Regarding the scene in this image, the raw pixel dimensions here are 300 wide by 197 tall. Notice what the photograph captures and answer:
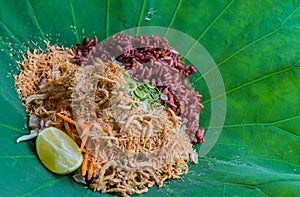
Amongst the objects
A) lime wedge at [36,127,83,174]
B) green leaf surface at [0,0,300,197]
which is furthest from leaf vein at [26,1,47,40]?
lime wedge at [36,127,83,174]

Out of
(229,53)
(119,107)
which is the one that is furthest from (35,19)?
(229,53)

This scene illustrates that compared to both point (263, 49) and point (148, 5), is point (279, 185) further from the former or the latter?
point (148, 5)

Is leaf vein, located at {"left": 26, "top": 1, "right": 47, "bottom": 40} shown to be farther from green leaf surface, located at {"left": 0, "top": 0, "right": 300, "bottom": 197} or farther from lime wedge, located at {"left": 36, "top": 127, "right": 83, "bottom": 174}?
lime wedge, located at {"left": 36, "top": 127, "right": 83, "bottom": 174}

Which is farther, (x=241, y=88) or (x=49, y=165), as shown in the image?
(x=241, y=88)

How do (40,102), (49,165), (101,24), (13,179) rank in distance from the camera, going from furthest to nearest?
1. (101,24)
2. (40,102)
3. (49,165)
4. (13,179)

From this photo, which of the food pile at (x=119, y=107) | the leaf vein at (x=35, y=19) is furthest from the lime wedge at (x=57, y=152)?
the leaf vein at (x=35, y=19)

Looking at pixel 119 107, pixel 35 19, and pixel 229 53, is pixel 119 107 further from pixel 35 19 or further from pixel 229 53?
pixel 229 53

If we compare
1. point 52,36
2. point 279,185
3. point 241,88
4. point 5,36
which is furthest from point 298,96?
point 5,36
